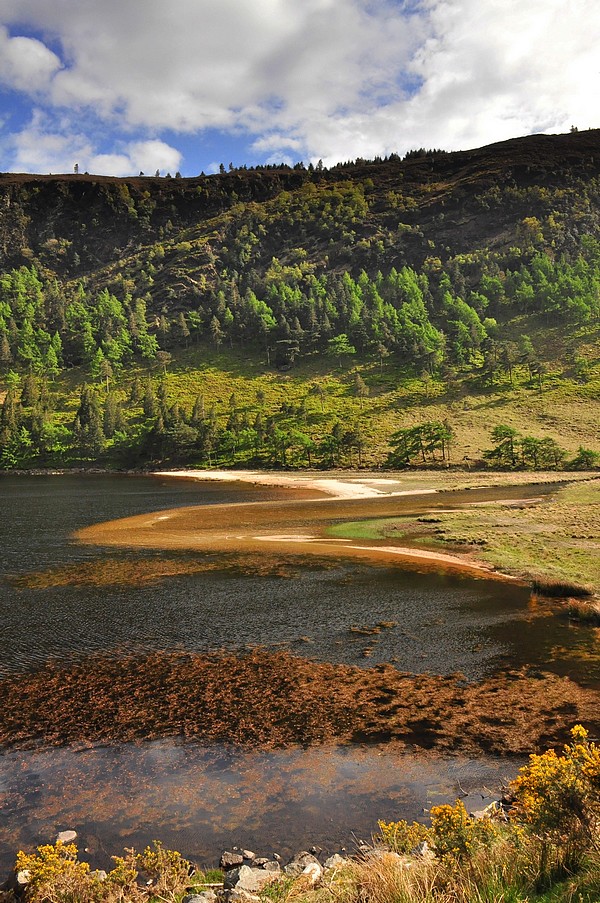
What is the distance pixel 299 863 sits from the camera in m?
11.0

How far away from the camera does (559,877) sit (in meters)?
7.56

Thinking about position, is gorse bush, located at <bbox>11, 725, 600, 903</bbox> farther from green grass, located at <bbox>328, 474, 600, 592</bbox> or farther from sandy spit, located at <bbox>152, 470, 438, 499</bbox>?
sandy spit, located at <bbox>152, 470, 438, 499</bbox>

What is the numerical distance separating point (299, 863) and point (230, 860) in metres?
1.43

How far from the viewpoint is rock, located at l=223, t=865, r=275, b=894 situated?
9.66 meters

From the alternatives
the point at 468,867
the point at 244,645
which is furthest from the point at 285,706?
the point at 468,867

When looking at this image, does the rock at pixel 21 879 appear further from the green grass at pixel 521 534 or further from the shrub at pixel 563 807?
the green grass at pixel 521 534

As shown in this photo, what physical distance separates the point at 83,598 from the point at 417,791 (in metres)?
25.5

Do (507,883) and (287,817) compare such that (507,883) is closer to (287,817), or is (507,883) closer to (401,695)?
(287,817)

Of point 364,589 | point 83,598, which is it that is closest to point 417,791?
point 364,589

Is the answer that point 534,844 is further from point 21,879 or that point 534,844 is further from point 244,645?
point 244,645

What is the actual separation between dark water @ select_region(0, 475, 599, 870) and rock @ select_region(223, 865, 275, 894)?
5.77ft

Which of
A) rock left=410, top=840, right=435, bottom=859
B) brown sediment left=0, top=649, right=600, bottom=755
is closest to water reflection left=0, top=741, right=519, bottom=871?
brown sediment left=0, top=649, right=600, bottom=755

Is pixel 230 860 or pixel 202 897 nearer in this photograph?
pixel 202 897

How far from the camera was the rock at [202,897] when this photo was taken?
902 centimetres
